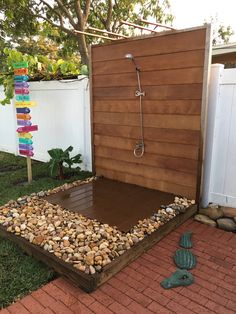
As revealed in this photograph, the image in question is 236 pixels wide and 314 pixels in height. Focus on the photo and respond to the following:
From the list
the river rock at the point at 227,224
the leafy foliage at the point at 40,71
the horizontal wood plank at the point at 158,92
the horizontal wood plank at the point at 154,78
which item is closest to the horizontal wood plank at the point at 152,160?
the river rock at the point at 227,224

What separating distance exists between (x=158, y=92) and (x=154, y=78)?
6.7 inches

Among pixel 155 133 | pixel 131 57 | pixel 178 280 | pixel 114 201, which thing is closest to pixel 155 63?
pixel 131 57

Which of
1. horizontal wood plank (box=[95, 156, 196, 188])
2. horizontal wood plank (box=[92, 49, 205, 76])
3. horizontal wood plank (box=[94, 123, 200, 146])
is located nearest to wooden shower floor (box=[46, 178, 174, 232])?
horizontal wood plank (box=[95, 156, 196, 188])

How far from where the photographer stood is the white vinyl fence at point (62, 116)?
14.3ft

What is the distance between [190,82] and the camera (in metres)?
2.89

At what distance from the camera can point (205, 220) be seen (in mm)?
2906

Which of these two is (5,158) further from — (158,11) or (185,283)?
(158,11)

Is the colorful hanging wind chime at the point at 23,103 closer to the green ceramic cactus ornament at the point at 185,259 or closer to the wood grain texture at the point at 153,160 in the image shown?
the wood grain texture at the point at 153,160

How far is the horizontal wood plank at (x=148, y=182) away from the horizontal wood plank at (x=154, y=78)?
1172mm

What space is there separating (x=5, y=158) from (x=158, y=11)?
25.6ft

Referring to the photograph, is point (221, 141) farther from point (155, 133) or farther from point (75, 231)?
point (75, 231)

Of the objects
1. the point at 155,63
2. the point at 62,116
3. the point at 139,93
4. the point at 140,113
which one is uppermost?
the point at 155,63

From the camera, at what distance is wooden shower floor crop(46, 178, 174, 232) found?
107 inches

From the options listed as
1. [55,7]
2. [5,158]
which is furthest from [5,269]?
[55,7]
